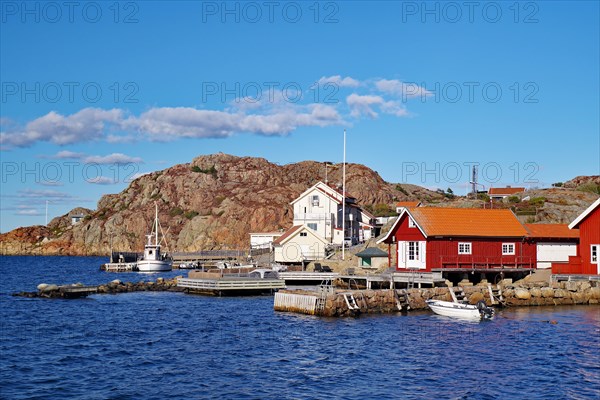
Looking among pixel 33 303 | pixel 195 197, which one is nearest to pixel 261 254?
pixel 33 303

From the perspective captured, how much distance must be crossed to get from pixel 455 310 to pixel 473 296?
547 centimetres

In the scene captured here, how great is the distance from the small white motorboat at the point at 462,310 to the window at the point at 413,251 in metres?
9.16

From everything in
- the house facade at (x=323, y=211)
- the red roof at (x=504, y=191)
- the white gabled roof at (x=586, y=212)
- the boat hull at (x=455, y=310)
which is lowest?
the boat hull at (x=455, y=310)

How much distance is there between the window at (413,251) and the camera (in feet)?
173

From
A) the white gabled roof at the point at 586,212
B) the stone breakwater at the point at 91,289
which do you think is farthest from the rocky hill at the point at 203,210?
the white gabled roof at the point at 586,212

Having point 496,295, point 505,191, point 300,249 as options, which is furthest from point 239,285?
point 505,191

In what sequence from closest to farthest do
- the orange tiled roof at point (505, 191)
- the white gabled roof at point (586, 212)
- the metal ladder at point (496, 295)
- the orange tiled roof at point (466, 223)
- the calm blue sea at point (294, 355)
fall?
the calm blue sea at point (294, 355), the metal ladder at point (496, 295), the white gabled roof at point (586, 212), the orange tiled roof at point (466, 223), the orange tiled roof at point (505, 191)

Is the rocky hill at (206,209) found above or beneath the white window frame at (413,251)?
above

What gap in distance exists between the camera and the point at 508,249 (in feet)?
178

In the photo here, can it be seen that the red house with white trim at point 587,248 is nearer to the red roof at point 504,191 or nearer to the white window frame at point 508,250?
the white window frame at point 508,250

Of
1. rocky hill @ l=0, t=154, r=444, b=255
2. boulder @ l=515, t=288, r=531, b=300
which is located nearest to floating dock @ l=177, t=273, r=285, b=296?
boulder @ l=515, t=288, r=531, b=300

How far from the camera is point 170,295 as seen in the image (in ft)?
199

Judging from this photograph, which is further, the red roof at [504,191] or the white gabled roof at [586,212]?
the red roof at [504,191]

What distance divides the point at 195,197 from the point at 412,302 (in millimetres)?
145999
